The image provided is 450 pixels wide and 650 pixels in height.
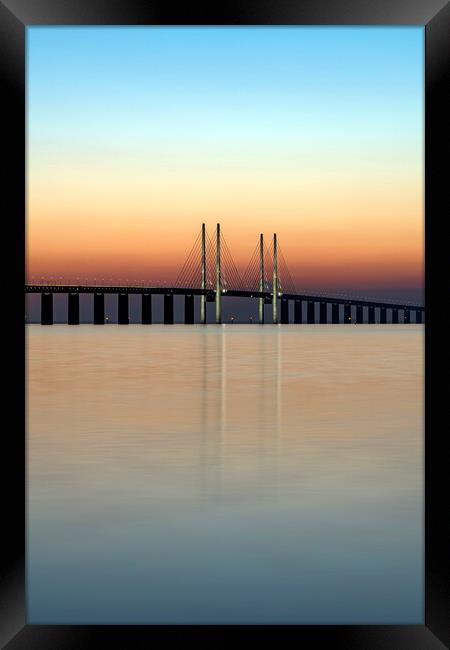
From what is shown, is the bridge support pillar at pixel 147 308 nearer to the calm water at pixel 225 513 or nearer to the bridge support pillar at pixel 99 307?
the bridge support pillar at pixel 99 307

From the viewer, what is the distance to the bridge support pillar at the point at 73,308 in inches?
4929

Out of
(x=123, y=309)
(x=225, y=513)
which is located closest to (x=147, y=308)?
(x=123, y=309)

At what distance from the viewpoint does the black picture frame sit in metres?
4.52

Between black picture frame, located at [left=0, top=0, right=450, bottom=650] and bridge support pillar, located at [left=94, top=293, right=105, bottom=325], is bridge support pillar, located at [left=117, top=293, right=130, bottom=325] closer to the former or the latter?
bridge support pillar, located at [left=94, top=293, right=105, bottom=325]

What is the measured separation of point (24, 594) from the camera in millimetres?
4859

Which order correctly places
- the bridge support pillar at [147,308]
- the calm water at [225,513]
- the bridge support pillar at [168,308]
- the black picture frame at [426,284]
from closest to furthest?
the black picture frame at [426,284] < the calm water at [225,513] < the bridge support pillar at [168,308] < the bridge support pillar at [147,308]

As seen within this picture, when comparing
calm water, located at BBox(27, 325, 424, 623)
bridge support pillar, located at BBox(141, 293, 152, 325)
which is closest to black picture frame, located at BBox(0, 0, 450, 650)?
calm water, located at BBox(27, 325, 424, 623)

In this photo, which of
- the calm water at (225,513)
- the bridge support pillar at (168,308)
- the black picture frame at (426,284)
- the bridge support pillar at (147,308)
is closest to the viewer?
the black picture frame at (426,284)

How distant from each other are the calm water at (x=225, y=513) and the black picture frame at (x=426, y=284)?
30 cm

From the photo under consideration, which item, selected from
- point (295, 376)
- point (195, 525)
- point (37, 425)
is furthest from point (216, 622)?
point (295, 376)

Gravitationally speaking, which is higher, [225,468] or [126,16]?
[126,16]

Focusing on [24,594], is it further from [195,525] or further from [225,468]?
[225,468]

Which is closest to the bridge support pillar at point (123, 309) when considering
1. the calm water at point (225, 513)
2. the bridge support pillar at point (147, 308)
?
the bridge support pillar at point (147, 308)

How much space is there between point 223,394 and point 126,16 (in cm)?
1551
